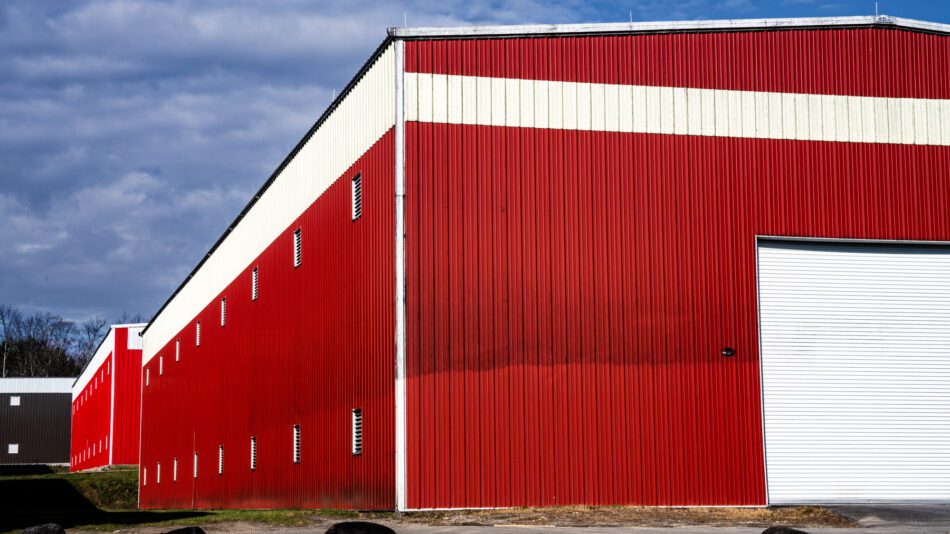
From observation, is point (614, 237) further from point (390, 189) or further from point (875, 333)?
point (875, 333)

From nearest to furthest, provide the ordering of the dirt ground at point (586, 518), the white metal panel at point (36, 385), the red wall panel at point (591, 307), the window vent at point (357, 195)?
the dirt ground at point (586, 518) → the red wall panel at point (591, 307) → the window vent at point (357, 195) → the white metal panel at point (36, 385)

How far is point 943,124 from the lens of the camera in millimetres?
26594

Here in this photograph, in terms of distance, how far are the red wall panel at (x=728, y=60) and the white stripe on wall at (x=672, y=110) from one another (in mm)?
197

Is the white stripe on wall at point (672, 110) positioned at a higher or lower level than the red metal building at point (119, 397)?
higher

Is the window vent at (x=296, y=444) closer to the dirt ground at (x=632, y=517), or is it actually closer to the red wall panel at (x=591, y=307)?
the red wall panel at (x=591, y=307)

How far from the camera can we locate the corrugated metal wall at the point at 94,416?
238 feet

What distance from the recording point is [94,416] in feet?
260

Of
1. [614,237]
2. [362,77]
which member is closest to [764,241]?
[614,237]

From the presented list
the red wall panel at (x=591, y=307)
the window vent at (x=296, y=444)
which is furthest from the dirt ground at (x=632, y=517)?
the window vent at (x=296, y=444)

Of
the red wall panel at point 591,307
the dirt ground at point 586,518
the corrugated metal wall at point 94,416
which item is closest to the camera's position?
the dirt ground at point 586,518

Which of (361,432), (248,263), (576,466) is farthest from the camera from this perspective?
(248,263)

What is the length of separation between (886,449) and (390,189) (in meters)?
12.6

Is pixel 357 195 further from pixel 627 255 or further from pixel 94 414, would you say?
pixel 94 414

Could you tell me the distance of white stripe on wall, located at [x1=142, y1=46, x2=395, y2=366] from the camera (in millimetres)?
25156
